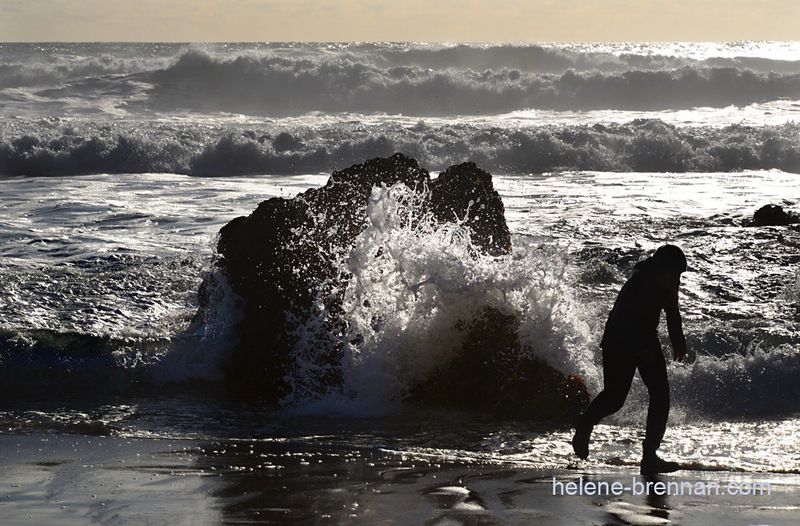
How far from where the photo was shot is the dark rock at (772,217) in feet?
43.3

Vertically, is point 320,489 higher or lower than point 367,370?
lower

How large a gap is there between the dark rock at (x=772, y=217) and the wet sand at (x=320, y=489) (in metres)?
8.95

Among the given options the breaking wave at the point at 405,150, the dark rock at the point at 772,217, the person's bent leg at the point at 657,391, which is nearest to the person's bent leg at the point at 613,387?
the person's bent leg at the point at 657,391

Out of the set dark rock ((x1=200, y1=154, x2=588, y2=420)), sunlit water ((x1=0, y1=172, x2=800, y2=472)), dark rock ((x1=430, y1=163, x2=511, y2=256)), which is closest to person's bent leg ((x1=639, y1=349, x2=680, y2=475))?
sunlit water ((x1=0, y1=172, x2=800, y2=472))

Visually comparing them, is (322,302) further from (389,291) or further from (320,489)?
(320,489)

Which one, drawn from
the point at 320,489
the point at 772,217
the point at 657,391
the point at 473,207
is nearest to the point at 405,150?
the point at 772,217

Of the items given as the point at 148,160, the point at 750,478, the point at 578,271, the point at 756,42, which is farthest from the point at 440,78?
the point at 756,42

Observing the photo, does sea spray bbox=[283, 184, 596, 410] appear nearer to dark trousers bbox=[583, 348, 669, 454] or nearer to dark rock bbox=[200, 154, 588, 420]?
dark rock bbox=[200, 154, 588, 420]

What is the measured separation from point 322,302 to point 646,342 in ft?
9.59

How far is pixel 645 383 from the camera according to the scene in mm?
5320

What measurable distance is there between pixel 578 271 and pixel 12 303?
20.7 ft

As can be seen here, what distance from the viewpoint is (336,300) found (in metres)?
7.31

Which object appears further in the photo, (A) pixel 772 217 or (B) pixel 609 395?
(A) pixel 772 217

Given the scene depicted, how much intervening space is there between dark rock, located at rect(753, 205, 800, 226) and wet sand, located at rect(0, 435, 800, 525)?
8.95 m
